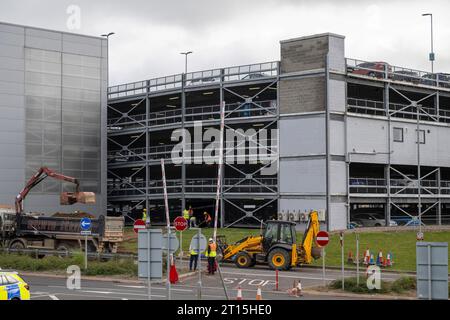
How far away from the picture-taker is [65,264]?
113 ft

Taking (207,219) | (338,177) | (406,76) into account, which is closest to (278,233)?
(338,177)

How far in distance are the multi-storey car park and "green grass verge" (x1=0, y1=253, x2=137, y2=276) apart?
23.6 metres

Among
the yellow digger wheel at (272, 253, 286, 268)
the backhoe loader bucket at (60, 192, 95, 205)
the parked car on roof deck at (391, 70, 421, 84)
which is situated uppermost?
the parked car on roof deck at (391, 70, 421, 84)

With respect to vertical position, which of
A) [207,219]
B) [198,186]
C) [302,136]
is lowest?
[207,219]

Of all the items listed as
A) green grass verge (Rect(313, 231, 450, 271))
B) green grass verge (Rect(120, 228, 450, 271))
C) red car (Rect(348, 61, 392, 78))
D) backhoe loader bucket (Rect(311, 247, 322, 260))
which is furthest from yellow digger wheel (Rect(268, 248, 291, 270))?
red car (Rect(348, 61, 392, 78))

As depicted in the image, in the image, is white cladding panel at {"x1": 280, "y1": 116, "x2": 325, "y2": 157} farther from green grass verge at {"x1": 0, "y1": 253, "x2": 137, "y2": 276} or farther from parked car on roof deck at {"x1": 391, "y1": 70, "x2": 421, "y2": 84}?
green grass verge at {"x1": 0, "y1": 253, "x2": 137, "y2": 276}

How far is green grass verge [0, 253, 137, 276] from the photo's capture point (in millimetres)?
32219

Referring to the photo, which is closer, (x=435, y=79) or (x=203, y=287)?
(x=203, y=287)

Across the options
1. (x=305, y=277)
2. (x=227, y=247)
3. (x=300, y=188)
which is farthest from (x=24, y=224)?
(x=300, y=188)

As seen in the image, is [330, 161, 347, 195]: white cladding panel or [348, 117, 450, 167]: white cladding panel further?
[348, 117, 450, 167]: white cladding panel

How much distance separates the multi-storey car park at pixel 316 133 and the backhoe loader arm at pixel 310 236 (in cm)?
1927

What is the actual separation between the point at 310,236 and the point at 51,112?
37.8m

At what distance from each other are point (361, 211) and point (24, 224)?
119 ft

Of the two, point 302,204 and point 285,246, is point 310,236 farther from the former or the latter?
point 302,204
